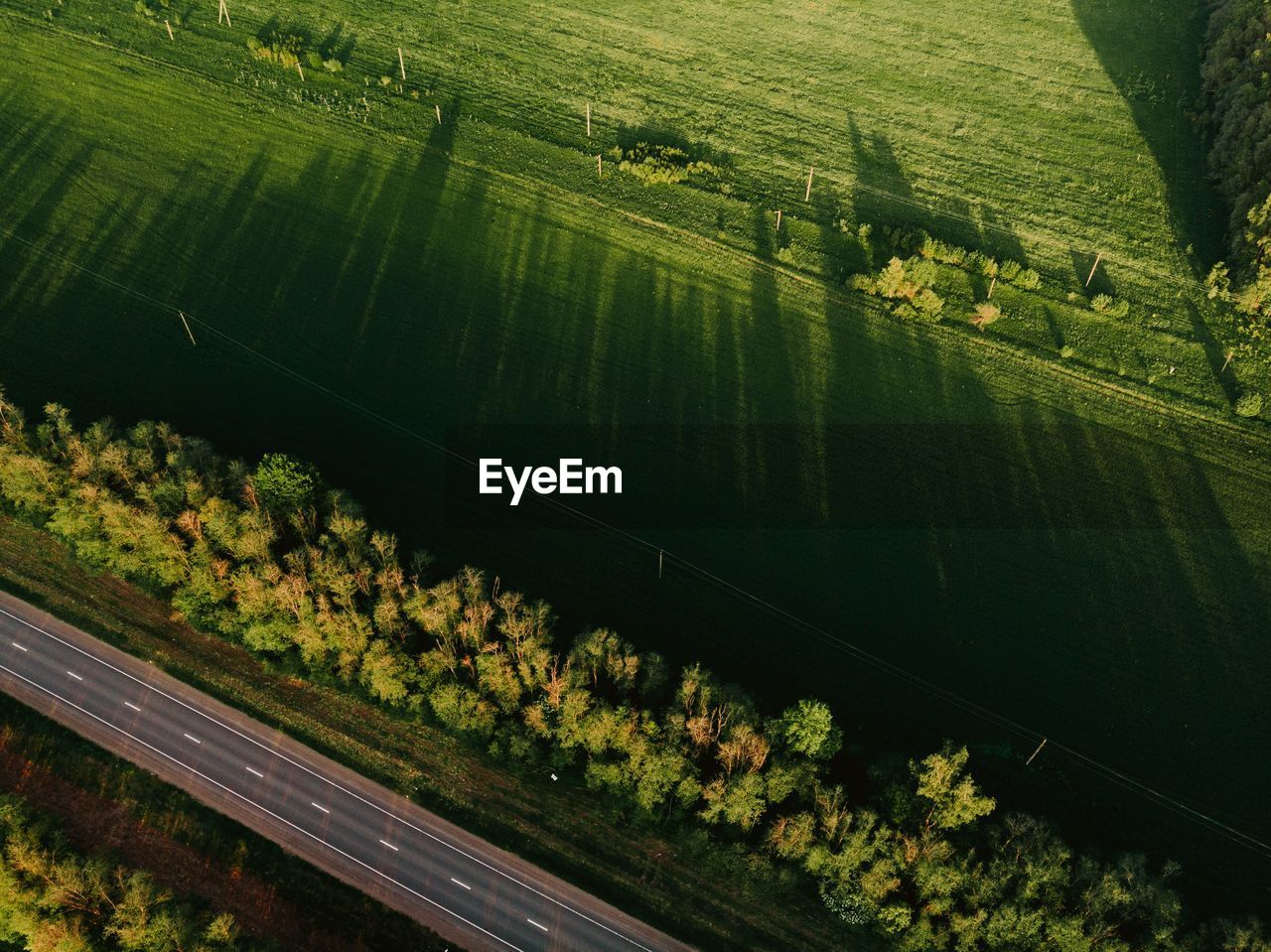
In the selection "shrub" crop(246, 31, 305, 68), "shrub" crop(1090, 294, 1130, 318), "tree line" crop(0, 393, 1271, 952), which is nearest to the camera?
"tree line" crop(0, 393, 1271, 952)

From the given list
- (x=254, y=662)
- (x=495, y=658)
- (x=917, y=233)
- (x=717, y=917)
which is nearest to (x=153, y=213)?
(x=254, y=662)

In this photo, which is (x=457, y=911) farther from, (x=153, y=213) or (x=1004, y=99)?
(x=1004, y=99)

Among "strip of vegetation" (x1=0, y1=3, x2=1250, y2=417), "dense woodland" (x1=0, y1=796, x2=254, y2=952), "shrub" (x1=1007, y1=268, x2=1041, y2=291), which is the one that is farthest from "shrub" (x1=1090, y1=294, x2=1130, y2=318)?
"dense woodland" (x1=0, y1=796, x2=254, y2=952)

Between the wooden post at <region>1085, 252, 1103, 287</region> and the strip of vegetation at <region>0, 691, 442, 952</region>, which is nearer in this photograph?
the strip of vegetation at <region>0, 691, 442, 952</region>

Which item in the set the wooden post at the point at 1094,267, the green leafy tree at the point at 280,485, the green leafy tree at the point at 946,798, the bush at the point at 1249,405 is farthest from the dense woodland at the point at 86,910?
the wooden post at the point at 1094,267

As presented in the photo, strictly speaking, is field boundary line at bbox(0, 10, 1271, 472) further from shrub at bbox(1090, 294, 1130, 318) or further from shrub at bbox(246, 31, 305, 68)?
shrub at bbox(1090, 294, 1130, 318)

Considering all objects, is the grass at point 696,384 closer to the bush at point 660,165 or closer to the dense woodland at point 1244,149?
the bush at point 660,165
